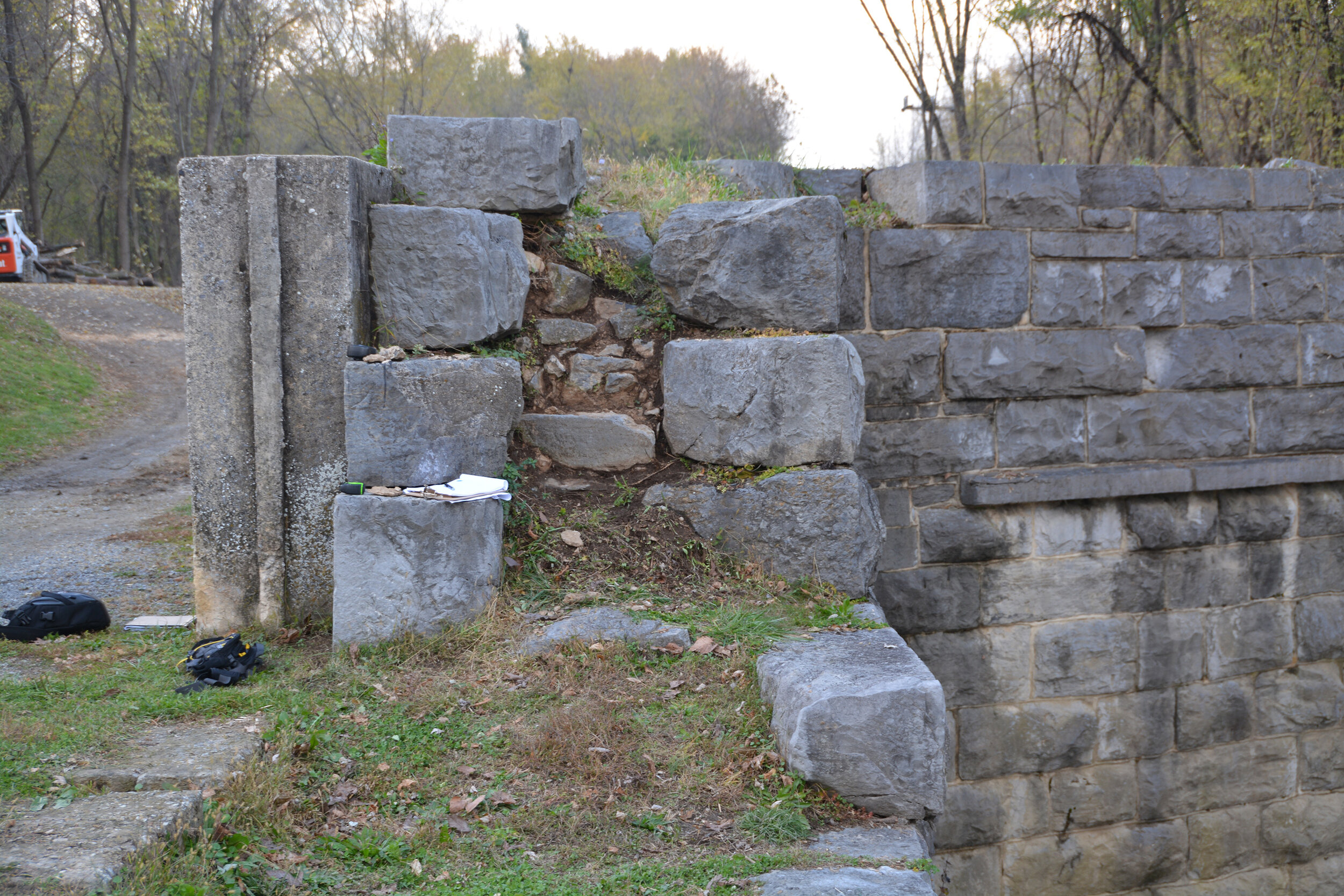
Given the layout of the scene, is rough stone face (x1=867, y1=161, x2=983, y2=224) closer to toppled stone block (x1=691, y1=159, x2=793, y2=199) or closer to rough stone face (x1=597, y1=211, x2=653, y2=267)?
toppled stone block (x1=691, y1=159, x2=793, y2=199)

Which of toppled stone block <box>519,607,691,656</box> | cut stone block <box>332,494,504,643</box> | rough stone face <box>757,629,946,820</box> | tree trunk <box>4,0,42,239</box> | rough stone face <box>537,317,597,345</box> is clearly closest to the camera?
rough stone face <box>757,629,946,820</box>

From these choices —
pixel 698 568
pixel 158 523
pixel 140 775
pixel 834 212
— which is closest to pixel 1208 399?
pixel 834 212

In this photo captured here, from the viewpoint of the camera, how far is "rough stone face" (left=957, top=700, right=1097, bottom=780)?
541cm

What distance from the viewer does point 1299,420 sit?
5742mm

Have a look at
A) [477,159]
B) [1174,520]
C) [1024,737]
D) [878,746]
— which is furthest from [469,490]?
[1174,520]

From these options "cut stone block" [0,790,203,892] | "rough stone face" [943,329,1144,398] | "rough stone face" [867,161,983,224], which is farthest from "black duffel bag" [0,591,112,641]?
"rough stone face" [867,161,983,224]

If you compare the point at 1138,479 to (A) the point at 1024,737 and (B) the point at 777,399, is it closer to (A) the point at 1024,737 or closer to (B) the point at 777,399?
(A) the point at 1024,737

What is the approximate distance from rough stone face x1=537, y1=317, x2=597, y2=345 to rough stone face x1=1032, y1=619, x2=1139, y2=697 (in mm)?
3177

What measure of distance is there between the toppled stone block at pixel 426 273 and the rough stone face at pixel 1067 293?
313 centimetres

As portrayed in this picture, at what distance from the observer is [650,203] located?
554 cm

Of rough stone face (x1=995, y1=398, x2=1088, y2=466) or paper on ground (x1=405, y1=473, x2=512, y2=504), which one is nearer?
paper on ground (x1=405, y1=473, x2=512, y2=504)

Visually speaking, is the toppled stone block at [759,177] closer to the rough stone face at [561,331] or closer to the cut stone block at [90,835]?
the rough stone face at [561,331]

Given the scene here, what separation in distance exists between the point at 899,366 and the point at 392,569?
2908 mm

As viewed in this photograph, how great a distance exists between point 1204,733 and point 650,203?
4.71 meters
